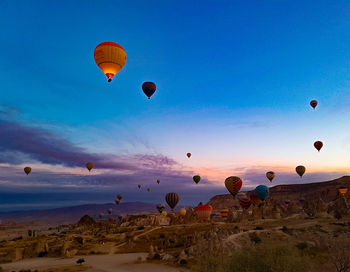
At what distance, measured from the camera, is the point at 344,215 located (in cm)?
7094

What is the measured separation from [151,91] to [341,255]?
3742 cm

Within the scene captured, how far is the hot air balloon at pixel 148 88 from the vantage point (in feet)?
170

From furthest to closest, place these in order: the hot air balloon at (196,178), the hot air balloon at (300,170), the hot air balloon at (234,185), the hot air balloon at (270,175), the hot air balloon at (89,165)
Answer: the hot air balloon at (270,175) → the hot air balloon at (196,178) → the hot air balloon at (300,170) → the hot air balloon at (89,165) → the hot air balloon at (234,185)

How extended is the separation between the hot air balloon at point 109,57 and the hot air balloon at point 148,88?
1128 cm

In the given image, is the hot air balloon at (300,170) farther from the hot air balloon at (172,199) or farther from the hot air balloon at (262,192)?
the hot air balloon at (172,199)

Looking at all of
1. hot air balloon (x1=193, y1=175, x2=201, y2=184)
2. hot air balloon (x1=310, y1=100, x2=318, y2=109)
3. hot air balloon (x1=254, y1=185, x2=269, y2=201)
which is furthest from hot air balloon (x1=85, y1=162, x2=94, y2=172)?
hot air balloon (x1=310, y1=100, x2=318, y2=109)

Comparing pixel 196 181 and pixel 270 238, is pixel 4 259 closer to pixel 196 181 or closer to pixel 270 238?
pixel 270 238

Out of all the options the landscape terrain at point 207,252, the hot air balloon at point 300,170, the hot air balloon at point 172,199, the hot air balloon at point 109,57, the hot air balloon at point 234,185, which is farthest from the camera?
the hot air balloon at point 300,170

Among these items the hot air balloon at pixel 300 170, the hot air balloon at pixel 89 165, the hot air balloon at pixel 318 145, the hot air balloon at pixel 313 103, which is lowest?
the hot air balloon at pixel 300 170

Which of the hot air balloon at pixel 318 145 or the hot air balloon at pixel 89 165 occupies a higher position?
the hot air balloon at pixel 89 165

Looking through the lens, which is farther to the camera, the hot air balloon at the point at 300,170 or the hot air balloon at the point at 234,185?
the hot air balloon at the point at 300,170

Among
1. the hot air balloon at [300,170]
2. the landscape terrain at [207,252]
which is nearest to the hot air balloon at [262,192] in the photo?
the landscape terrain at [207,252]

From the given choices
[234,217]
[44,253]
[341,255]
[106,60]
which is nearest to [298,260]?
[341,255]

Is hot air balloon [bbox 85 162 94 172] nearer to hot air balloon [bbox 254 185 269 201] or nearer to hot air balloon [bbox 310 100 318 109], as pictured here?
hot air balloon [bbox 254 185 269 201]
